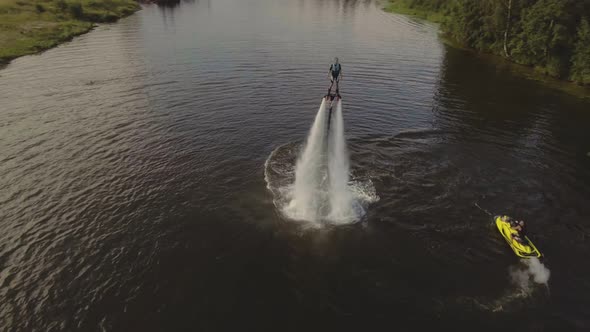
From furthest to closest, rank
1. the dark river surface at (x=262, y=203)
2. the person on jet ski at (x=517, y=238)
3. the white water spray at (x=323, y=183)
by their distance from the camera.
→ the white water spray at (x=323, y=183) → the person on jet ski at (x=517, y=238) → the dark river surface at (x=262, y=203)

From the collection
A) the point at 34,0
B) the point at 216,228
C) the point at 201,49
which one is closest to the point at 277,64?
the point at 201,49

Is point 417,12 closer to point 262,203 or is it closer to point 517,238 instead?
point 517,238

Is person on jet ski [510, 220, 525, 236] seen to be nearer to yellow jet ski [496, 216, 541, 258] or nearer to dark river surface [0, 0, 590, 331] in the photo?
yellow jet ski [496, 216, 541, 258]

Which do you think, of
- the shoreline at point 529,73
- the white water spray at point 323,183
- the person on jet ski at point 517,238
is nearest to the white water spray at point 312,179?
the white water spray at point 323,183

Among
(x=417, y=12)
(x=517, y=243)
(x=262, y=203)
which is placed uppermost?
(x=417, y=12)

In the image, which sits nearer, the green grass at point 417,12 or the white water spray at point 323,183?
the white water spray at point 323,183

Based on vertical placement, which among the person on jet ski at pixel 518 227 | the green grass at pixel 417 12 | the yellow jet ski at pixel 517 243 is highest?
the green grass at pixel 417 12

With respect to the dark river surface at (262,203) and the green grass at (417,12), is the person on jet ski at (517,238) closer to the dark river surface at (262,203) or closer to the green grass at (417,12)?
the dark river surface at (262,203)

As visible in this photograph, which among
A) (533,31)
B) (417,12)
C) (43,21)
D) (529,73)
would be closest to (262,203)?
(533,31)
